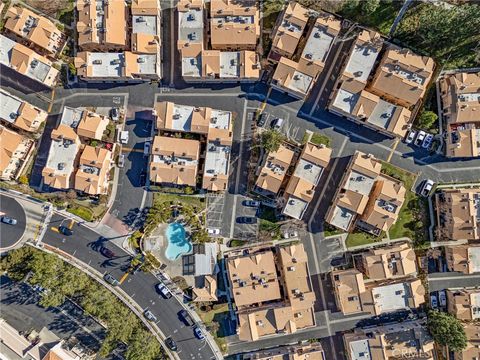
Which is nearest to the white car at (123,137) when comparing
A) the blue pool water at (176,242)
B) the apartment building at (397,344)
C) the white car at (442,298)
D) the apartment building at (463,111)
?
the blue pool water at (176,242)

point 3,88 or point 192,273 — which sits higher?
point 3,88

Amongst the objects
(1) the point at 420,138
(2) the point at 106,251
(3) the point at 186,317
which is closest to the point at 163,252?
(2) the point at 106,251

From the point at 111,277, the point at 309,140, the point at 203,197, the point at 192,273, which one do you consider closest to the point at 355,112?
the point at 309,140

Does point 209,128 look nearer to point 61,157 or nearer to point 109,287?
point 61,157

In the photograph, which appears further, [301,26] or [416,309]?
[416,309]

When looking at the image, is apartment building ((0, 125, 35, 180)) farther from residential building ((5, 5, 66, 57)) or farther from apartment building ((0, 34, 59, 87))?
residential building ((5, 5, 66, 57))

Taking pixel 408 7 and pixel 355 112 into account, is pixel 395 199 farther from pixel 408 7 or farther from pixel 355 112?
pixel 408 7

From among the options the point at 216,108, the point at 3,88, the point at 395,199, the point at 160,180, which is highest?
the point at 3,88
